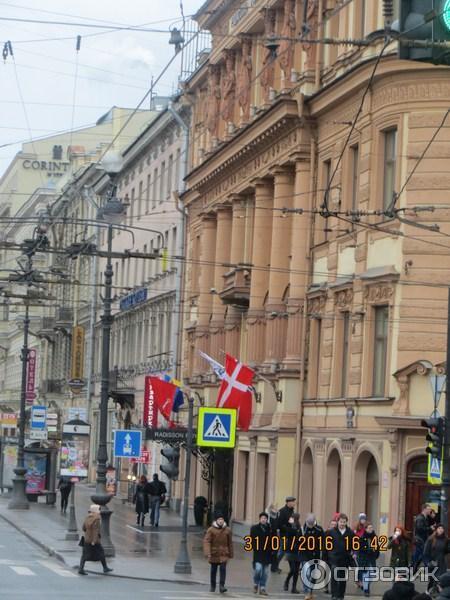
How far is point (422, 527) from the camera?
30734 millimetres

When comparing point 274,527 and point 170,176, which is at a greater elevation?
point 170,176

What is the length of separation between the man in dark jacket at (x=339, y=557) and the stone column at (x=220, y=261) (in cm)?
2343

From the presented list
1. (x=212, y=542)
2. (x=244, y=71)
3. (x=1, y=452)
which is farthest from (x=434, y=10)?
(x=1, y=452)

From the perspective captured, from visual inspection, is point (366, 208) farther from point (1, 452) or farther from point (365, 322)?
point (1, 452)

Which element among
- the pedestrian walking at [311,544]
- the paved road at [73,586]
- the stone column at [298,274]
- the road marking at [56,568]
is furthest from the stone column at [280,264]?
the pedestrian walking at [311,544]

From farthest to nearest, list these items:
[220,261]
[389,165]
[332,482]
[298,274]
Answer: [220,261]
[298,274]
[332,482]
[389,165]

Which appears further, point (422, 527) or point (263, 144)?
point (263, 144)

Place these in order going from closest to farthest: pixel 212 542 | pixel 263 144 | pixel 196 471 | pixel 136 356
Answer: pixel 212 542 < pixel 263 144 < pixel 196 471 < pixel 136 356

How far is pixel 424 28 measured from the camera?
35.0ft

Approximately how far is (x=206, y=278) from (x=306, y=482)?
14.6 metres

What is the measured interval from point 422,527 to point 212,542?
4.81 meters

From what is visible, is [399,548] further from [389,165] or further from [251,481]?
A: [251,481]

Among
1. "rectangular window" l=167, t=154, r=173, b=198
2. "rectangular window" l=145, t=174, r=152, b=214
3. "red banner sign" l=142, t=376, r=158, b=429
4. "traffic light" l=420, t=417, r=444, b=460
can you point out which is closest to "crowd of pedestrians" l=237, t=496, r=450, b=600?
"traffic light" l=420, t=417, r=444, b=460

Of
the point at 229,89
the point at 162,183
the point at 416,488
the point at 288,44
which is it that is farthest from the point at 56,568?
the point at 162,183
